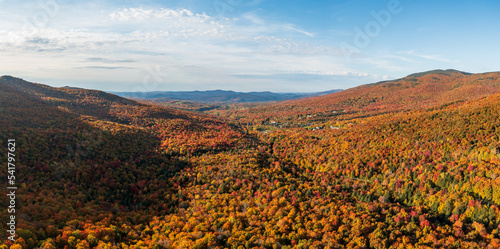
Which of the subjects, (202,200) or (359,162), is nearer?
(202,200)

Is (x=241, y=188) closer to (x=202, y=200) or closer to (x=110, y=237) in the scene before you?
(x=202, y=200)

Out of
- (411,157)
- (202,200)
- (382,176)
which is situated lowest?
(202,200)

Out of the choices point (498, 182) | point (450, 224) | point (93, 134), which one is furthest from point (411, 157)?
point (93, 134)

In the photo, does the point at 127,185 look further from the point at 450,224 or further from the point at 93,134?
the point at 450,224

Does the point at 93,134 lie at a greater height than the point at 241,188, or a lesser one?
greater

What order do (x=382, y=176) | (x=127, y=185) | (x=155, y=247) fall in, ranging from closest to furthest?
(x=155, y=247) < (x=127, y=185) < (x=382, y=176)

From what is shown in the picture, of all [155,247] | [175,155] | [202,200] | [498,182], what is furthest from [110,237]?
[498,182]

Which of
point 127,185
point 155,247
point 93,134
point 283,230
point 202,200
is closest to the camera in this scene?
point 155,247
